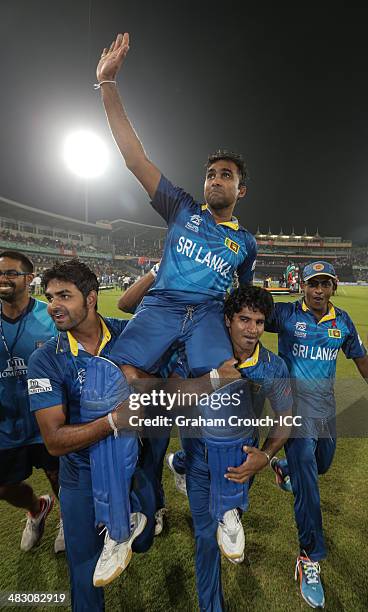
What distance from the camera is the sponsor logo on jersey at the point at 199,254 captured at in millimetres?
2467

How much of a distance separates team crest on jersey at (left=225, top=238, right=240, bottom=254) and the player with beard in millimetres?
1830

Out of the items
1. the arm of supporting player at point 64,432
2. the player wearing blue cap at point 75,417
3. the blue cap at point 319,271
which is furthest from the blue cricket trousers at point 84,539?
the blue cap at point 319,271

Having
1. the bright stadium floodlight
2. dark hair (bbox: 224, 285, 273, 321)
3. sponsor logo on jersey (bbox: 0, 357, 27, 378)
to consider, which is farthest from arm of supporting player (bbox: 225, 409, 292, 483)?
the bright stadium floodlight

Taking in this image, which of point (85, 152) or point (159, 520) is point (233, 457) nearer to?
point (159, 520)

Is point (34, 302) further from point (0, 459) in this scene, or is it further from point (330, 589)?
point (330, 589)

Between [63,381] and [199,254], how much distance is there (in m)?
1.35

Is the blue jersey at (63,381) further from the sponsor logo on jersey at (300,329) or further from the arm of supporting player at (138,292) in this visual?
the sponsor logo on jersey at (300,329)

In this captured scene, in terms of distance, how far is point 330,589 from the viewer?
87.8 inches

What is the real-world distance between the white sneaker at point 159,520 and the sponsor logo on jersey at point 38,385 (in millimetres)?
1626

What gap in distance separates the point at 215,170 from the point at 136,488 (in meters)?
2.48

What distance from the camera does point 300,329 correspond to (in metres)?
2.98

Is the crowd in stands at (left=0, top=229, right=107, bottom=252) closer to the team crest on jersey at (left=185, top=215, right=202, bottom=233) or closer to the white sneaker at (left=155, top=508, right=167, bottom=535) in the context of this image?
the team crest on jersey at (left=185, top=215, right=202, bottom=233)

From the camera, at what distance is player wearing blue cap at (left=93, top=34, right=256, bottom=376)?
219 centimetres

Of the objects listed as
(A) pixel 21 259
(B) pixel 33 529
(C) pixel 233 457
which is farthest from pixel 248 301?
(B) pixel 33 529
